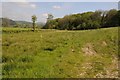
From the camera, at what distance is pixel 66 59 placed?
18.2 metres

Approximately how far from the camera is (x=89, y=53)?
20750mm

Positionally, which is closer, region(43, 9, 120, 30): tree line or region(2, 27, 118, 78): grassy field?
region(2, 27, 118, 78): grassy field

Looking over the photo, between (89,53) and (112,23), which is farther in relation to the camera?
(112,23)

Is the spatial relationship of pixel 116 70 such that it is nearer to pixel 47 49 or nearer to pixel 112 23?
pixel 47 49

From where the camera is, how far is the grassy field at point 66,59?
594 inches

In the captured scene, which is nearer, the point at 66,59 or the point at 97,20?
the point at 66,59

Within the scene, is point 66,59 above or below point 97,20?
below

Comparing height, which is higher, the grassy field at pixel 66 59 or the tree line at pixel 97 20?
the tree line at pixel 97 20

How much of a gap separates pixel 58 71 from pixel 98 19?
48.0 meters

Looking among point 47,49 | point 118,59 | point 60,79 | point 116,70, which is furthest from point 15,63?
point 118,59

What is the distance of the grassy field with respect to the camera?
15086 millimetres

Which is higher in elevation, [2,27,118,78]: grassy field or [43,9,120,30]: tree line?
[43,9,120,30]: tree line

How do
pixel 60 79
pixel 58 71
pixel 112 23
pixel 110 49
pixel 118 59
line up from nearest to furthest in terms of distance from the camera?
1. pixel 60 79
2. pixel 58 71
3. pixel 118 59
4. pixel 110 49
5. pixel 112 23

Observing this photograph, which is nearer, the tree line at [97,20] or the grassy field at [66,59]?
the grassy field at [66,59]
